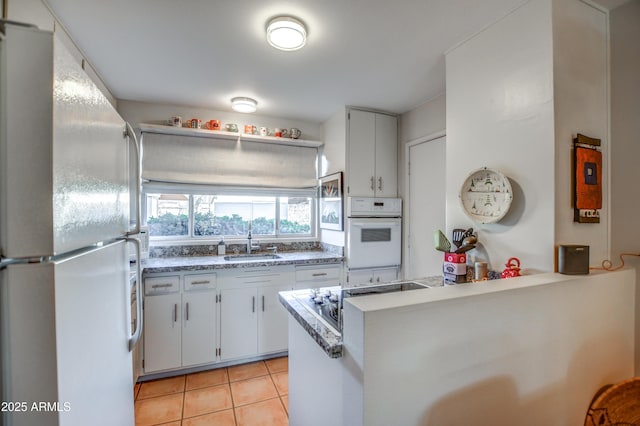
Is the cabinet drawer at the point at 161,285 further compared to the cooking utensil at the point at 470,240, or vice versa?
the cabinet drawer at the point at 161,285

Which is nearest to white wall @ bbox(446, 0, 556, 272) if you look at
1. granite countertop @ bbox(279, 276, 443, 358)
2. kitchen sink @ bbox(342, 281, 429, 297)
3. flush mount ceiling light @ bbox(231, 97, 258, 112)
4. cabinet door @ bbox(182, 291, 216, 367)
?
kitchen sink @ bbox(342, 281, 429, 297)

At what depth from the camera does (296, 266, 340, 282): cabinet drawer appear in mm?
2824

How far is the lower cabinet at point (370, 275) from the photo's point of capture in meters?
3.00

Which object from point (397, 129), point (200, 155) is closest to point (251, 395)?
point (200, 155)

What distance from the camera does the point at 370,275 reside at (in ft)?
10.1

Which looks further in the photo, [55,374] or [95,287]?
[95,287]

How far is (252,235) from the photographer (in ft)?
10.9

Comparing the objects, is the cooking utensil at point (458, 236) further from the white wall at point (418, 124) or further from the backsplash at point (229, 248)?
the backsplash at point (229, 248)

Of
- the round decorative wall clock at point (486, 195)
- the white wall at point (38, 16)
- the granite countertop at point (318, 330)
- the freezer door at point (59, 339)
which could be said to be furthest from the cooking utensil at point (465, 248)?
the white wall at point (38, 16)

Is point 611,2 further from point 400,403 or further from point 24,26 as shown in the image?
point 24,26

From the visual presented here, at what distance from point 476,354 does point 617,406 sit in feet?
1.49

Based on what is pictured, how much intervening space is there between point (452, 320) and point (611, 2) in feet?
6.30

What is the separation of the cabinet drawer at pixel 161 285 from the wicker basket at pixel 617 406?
2.58 meters

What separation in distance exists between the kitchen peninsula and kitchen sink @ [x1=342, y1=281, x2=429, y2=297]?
31 cm
